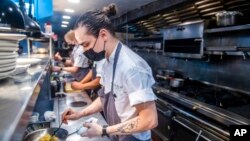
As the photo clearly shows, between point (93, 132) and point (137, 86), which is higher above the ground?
point (137, 86)

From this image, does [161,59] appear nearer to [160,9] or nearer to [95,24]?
[160,9]

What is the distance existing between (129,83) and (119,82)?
141 mm

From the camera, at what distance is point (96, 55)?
177cm

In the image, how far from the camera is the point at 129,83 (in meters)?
1.47

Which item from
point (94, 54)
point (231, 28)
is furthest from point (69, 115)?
point (231, 28)

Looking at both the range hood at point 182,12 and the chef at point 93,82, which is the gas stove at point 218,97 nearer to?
the range hood at point 182,12

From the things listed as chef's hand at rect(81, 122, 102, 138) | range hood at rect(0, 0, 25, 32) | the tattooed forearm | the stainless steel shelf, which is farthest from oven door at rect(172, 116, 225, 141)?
range hood at rect(0, 0, 25, 32)

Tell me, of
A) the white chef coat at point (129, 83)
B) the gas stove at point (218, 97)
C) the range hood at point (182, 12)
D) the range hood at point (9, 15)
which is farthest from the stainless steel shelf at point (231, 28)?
the range hood at point (9, 15)

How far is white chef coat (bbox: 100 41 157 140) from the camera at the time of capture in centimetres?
145

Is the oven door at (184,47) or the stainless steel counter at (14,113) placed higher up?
the oven door at (184,47)

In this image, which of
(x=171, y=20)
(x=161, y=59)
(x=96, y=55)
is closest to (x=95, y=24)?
(x=96, y=55)

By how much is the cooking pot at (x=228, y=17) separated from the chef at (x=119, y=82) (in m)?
1.72

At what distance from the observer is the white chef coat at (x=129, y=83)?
1450 mm

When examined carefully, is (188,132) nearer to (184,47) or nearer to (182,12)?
(184,47)
